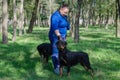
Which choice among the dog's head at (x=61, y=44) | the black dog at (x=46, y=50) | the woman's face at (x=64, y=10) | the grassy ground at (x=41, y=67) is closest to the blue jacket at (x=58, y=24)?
the woman's face at (x=64, y=10)

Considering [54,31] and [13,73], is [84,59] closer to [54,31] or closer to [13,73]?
[54,31]

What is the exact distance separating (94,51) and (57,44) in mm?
5860

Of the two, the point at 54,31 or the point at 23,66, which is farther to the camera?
the point at 23,66

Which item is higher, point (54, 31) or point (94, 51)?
point (54, 31)

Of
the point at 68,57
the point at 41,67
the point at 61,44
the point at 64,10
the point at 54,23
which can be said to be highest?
the point at 64,10

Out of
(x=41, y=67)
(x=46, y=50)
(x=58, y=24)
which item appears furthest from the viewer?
(x=46, y=50)

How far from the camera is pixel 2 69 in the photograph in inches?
503

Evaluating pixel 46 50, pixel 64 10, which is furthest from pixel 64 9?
pixel 46 50

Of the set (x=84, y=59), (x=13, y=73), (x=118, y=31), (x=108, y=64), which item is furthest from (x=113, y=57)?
(x=118, y=31)

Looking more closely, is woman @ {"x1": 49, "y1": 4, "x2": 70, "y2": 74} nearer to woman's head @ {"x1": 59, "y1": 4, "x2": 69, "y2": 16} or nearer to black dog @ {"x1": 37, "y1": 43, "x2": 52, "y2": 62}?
woman's head @ {"x1": 59, "y1": 4, "x2": 69, "y2": 16}

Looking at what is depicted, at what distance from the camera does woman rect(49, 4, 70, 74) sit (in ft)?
37.9

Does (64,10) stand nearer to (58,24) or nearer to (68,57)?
(58,24)

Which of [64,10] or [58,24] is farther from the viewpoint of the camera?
[58,24]

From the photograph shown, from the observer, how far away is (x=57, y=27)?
11.6 m
